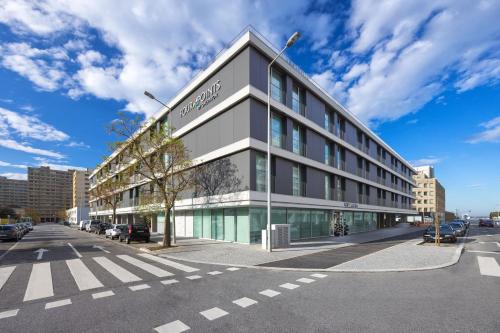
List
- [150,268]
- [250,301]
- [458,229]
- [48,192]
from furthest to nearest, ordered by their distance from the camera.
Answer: [48,192]
[458,229]
[150,268]
[250,301]

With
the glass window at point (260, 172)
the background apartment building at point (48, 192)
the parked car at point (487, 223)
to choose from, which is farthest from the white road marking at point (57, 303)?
the background apartment building at point (48, 192)

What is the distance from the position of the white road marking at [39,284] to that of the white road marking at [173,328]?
13.0ft

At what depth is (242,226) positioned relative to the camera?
62.5 feet

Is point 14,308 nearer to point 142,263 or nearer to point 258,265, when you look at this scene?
point 142,263

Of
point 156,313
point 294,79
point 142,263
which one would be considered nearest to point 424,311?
point 156,313

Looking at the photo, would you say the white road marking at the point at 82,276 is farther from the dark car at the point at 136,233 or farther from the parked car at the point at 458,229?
the parked car at the point at 458,229

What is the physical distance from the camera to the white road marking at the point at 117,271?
8.54m

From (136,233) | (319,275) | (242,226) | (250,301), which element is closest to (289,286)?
(250,301)

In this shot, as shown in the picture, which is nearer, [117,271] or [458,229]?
[117,271]

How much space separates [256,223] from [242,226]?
103 cm

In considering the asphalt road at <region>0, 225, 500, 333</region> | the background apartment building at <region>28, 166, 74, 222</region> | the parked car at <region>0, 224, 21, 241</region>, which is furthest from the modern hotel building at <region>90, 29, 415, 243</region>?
the background apartment building at <region>28, 166, 74, 222</region>

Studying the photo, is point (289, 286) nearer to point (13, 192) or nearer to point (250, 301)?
point (250, 301)

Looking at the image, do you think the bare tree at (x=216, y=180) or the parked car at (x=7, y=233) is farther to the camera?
the parked car at (x=7, y=233)

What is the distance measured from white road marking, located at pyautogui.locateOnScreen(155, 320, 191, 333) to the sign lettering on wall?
60.7ft
